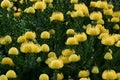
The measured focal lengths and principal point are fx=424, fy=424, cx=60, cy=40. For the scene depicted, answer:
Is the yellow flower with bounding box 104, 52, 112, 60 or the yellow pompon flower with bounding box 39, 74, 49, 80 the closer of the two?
the yellow pompon flower with bounding box 39, 74, 49, 80

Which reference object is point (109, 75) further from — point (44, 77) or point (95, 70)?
point (44, 77)

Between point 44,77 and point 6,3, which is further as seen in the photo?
point 6,3

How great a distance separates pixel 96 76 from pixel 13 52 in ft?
2.36

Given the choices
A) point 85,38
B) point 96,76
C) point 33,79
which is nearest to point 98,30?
point 85,38

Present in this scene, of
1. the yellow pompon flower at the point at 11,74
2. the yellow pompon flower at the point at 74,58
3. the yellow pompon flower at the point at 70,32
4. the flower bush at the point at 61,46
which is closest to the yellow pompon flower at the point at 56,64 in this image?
the flower bush at the point at 61,46

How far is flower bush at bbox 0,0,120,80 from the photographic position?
348 centimetres

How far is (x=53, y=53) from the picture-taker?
11.8 feet

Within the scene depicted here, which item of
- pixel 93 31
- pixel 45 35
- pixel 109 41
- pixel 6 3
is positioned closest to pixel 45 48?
pixel 45 35

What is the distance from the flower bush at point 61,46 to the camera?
11.4ft

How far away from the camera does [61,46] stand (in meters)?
3.87

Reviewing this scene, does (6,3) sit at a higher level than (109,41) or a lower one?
higher

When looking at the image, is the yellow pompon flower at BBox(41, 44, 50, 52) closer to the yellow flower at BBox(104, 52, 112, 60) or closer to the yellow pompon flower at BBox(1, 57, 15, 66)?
the yellow pompon flower at BBox(1, 57, 15, 66)

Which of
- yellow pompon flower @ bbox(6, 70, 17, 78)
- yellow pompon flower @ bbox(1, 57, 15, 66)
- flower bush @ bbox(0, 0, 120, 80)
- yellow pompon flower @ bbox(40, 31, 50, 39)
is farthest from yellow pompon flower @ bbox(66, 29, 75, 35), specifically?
yellow pompon flower @ bbox(6, 70, 17, 78)

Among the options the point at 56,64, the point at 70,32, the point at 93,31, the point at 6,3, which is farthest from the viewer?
the point at 6,3
